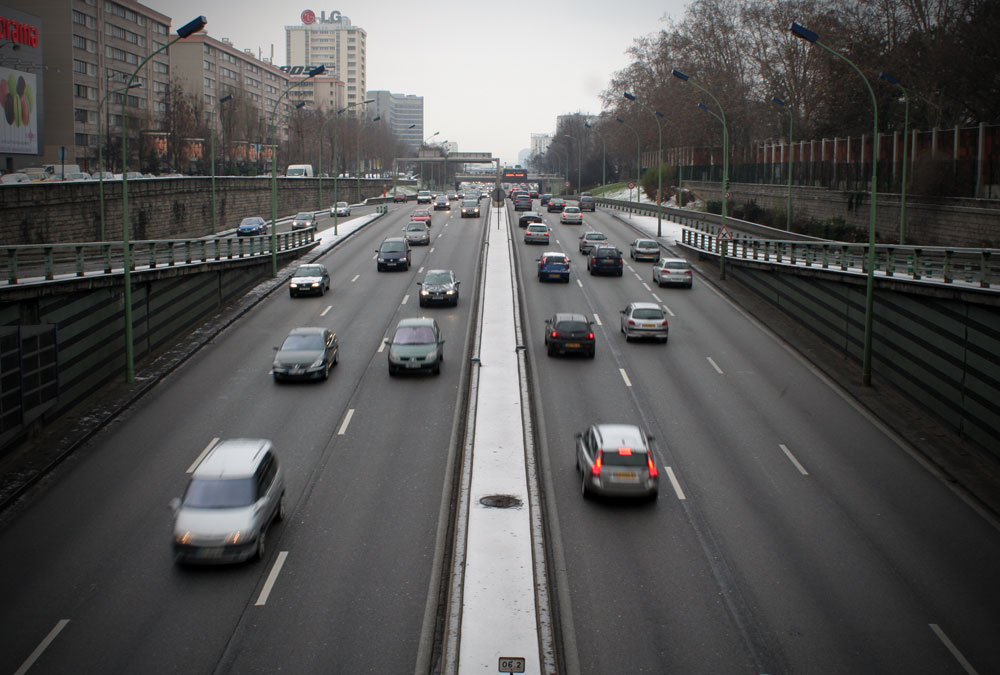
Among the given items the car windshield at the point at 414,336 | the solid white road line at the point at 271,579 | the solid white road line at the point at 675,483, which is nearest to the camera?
the solid white road line at the point at 271,579

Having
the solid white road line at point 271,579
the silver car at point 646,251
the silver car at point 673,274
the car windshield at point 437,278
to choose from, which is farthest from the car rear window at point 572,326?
the silver car at point 646,251

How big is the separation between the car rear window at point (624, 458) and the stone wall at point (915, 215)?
2425cm

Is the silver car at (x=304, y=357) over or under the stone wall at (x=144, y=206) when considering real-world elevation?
under

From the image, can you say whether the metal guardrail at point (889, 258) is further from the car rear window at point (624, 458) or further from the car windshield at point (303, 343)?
the car windshield at point (303, 343)

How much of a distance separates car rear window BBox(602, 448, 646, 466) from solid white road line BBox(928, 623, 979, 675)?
6169 millimetres

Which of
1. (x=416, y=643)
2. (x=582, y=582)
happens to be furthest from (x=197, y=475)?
(x=582, y=582)

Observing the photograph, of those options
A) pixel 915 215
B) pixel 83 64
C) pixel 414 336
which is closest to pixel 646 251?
pixel 915 215

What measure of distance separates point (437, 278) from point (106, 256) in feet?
48.8

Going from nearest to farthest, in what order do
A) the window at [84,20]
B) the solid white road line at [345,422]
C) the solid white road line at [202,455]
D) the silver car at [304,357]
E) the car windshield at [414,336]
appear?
the solid white road line at [202,455] → the solid white road line at [345,422] → the silver car at [304,357] → the car windshield at [414,336] → the window at [84,20]

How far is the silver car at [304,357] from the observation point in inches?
1075

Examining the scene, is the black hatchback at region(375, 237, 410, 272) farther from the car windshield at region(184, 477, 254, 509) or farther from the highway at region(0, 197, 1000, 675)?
the car windshield at region(184, 477, 254, 509)

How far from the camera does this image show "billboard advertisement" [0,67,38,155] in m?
57.5

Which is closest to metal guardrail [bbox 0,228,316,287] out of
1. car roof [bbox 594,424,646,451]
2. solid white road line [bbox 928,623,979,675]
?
car roof [bbox 594,424,646,451]

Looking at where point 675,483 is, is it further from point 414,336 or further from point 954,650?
point 414,336
